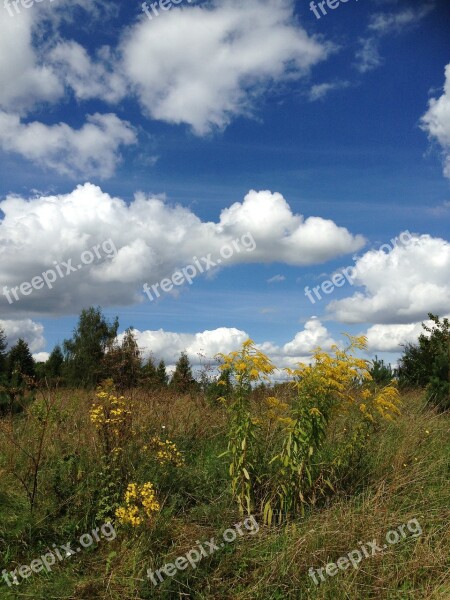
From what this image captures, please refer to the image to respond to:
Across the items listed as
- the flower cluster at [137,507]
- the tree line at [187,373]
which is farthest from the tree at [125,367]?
the flower cluster at [137,507]

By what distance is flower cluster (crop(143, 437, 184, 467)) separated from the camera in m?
6.23

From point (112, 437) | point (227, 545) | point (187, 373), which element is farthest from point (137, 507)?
point (187, 373)

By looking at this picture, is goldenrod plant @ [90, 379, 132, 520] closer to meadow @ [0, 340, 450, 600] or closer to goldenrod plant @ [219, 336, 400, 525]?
meadow @ [0, 340, 450, 600]

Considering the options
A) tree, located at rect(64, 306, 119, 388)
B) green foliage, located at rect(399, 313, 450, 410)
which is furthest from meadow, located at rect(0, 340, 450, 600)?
tree, located at rect(64, 306, 119, 388)

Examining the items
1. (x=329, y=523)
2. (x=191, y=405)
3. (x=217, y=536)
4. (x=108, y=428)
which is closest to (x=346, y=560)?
(x=329, y=523)

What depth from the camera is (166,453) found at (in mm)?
6281

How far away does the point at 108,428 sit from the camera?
6355mm

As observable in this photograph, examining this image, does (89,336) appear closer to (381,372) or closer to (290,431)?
(381,372)

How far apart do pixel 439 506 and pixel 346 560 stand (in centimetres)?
175

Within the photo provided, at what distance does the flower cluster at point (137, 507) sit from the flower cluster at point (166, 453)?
0.69 meters

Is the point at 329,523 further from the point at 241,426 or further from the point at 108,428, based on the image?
the point at 108,428

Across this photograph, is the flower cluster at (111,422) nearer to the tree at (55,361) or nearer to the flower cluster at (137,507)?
the flower cluster at (137,507)

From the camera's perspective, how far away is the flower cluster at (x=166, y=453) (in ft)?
20.4

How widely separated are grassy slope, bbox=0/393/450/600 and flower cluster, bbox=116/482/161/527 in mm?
148
